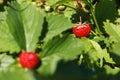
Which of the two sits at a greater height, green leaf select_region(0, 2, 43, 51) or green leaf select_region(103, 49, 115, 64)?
green leaf select_region(0, 2, 43, 51)

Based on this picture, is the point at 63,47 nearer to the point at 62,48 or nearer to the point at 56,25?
the point at 62,48

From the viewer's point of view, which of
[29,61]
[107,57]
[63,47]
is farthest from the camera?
[107,57]

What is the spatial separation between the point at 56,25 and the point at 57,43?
0.19 m

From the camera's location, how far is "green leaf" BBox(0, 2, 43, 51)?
1130 millimetres

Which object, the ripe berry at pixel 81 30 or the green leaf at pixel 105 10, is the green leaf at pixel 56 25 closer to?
the ripe berry at pixel 81 30

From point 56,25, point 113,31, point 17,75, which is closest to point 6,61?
point 56,25

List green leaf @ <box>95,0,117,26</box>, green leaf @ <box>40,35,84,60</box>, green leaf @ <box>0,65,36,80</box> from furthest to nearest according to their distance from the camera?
green leaf @ <box>95,0,117,26</box> < green leaf @ <box>40,35,84,60</box> < green leaf @ <box>0,65,36,80</box>

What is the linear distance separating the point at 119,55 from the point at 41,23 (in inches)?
18.6

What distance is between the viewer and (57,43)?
1088 mm

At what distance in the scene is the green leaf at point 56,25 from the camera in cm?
122

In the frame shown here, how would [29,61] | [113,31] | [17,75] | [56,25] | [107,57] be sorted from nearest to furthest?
[17,75] → [29,61] → [56,25] → [107,57] → [113,31]

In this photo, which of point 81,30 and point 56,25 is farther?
point 81,30

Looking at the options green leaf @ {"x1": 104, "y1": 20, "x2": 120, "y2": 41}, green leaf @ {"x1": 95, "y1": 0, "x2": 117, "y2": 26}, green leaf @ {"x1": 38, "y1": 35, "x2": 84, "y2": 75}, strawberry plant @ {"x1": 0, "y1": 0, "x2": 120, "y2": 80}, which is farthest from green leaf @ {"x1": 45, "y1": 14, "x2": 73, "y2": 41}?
green leaf @ {"x1": 95, "y1": 0, "x2": 117, "y2": 26}

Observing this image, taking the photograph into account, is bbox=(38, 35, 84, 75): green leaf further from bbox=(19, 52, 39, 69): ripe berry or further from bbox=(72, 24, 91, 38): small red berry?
bbox=(72, 24, 91, 38): small red berry
